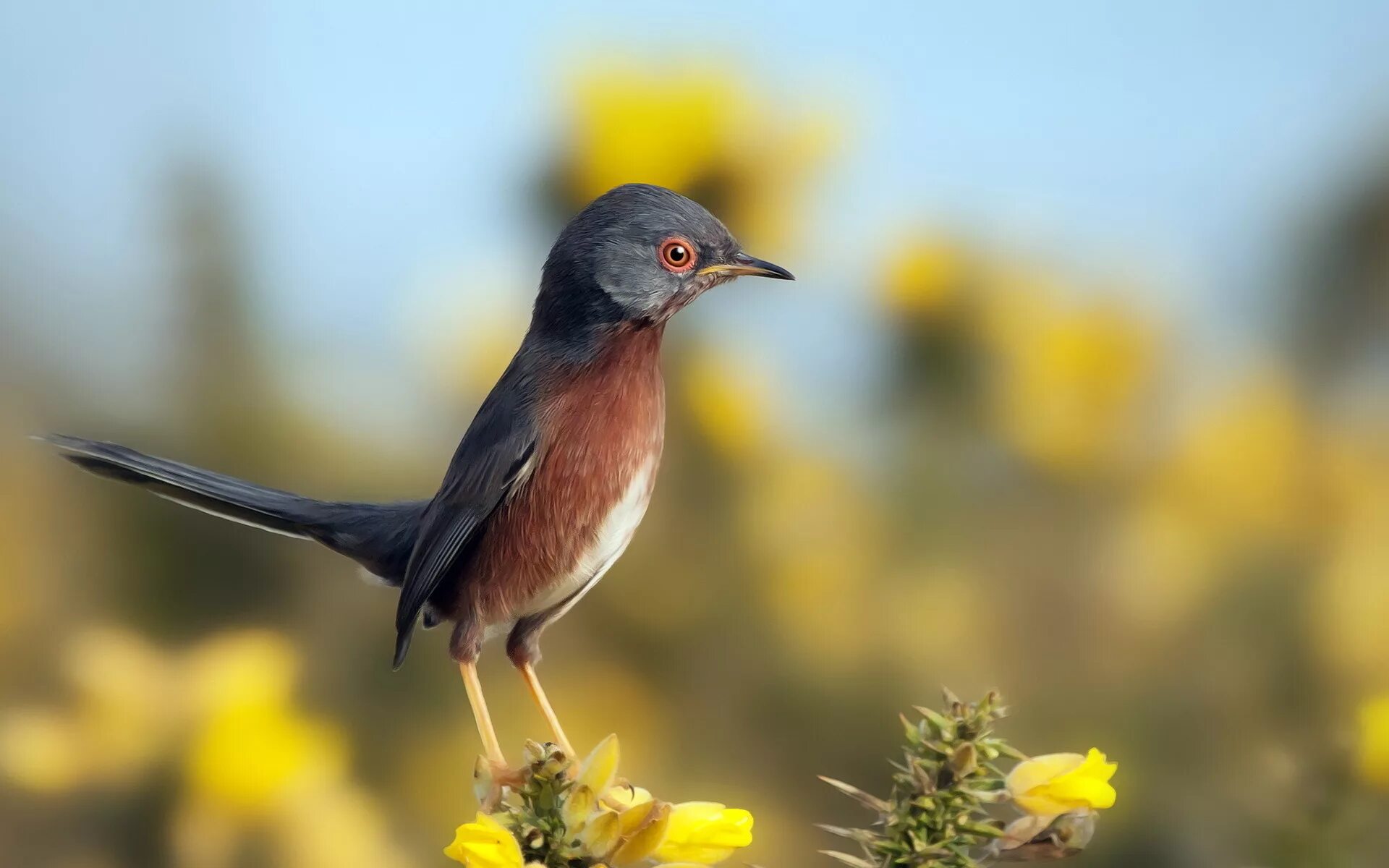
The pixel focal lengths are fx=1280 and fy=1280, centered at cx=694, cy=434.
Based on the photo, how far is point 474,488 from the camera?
2.84 feet

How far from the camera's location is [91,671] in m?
1.08

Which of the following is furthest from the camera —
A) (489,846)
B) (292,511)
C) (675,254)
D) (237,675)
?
(237,675)

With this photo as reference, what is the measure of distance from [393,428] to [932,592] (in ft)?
1.99

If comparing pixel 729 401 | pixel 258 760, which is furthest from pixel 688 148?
pixel 258 760

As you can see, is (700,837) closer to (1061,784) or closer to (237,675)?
(1061,784)

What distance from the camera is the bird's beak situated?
32.9 inches

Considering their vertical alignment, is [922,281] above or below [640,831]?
above

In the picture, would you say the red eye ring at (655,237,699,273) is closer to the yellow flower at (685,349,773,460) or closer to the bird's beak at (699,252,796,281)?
the bird's beak at (699,252,796,281)

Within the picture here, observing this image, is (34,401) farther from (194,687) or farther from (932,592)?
(932,592)

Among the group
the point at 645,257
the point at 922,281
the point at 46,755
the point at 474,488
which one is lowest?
the point at 46,755

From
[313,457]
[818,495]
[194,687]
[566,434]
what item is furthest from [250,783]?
[818,495]

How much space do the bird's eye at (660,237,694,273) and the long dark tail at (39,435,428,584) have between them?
0.28m

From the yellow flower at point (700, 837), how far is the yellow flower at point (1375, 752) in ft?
2.04

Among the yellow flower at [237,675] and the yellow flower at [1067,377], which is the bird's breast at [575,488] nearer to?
the yellow flower at [237,675]
